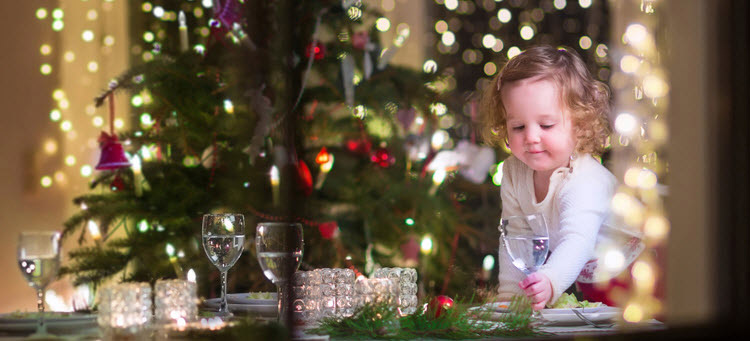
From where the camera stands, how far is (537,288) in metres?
1.30

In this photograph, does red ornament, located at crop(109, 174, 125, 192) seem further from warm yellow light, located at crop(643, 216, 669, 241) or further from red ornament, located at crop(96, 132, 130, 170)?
warm yellow light, located at crop(643, 216, 669, 241)

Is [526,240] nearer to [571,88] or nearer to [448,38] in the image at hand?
[571,88]

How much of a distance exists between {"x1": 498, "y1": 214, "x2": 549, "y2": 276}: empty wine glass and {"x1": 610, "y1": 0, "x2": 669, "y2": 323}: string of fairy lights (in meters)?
0.15

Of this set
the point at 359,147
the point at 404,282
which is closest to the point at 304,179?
the point at 359,147

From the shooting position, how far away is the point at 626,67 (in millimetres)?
1136

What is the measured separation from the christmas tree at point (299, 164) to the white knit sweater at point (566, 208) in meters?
0.73

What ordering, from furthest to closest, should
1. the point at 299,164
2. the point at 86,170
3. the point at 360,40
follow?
1. the point at 86,170
2. the point at 360,40
3. the point at 299,164

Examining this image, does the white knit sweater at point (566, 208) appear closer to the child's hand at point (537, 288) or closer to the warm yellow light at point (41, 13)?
the child's hand at point (537, 288)

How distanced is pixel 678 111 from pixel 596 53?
230cm

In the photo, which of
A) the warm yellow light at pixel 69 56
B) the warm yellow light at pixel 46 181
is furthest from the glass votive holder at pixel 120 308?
the warm yellow light at pixel 69 56

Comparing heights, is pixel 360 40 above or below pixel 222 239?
above

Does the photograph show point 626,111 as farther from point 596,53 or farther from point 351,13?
point 596,53

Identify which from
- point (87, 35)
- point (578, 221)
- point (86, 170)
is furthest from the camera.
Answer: point (87, 35)

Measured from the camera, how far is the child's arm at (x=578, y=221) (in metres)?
1.41
